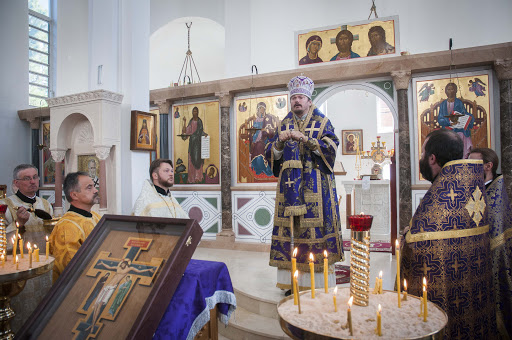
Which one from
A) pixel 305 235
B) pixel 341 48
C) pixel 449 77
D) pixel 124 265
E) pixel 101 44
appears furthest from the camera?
pixel 341 48

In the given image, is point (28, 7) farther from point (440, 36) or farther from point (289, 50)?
point (440, 36)

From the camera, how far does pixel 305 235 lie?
13.2 feet

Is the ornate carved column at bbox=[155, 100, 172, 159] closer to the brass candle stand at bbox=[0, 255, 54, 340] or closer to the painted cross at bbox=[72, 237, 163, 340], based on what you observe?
the brass candle stand at bbox=[0, 255, 54, 340]

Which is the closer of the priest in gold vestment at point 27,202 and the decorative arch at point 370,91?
the priest in gold vestment at point 27,202

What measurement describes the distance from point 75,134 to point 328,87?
16.1 feet

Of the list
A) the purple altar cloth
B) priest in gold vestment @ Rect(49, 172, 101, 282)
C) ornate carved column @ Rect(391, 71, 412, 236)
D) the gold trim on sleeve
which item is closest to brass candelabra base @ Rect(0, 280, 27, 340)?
priest in gold vestment @ Rect(49, 172, 101, 282)

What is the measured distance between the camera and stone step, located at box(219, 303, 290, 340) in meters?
3.83

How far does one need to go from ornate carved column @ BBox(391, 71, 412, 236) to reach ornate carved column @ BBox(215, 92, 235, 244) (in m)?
3.46

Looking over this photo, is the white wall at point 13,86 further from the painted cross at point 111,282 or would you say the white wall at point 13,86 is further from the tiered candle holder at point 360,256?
the tiered candle holder at point 360,256

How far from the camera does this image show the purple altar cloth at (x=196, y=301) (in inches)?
73.1

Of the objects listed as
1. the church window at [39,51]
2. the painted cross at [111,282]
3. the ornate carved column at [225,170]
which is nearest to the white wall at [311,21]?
the ornate carved column at [225,170]

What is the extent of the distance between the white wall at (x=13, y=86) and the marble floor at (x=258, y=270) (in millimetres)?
6268

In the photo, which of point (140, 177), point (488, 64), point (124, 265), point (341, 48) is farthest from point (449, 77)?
point (124, 265)

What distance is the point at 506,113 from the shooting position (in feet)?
20.6
